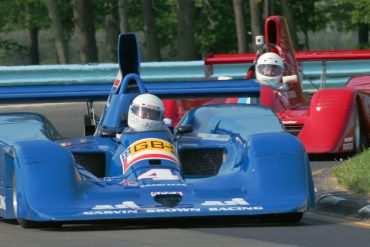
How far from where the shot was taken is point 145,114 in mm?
11883

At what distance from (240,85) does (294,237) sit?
145 inches

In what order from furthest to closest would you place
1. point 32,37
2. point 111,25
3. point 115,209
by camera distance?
point 32,37, point 111,25, point 115,209

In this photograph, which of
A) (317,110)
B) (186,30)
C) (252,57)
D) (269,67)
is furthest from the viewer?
(186,30)

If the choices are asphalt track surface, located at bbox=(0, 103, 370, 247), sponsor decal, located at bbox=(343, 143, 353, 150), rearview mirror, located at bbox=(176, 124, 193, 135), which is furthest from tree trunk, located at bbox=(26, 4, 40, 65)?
asphalt track surface, located at bbox=(0, 103, 370, 247)

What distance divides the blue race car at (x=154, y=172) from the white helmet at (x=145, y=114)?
4.9 inches

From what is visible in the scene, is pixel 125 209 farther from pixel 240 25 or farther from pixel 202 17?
pixel 202 17

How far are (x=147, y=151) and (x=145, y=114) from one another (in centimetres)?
55

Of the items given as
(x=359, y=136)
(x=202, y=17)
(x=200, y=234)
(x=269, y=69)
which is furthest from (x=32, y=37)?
(x=200, y=234)

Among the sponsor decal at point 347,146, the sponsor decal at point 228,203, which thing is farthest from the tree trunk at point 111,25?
the sponsor decal at point 228,203

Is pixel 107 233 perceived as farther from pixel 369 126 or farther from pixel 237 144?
pixel 369 126

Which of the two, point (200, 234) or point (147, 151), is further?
point (147, 151)

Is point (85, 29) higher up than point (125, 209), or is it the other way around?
point (125, 209)

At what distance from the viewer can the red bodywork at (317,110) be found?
16.8 m

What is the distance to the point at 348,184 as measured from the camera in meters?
12.8
